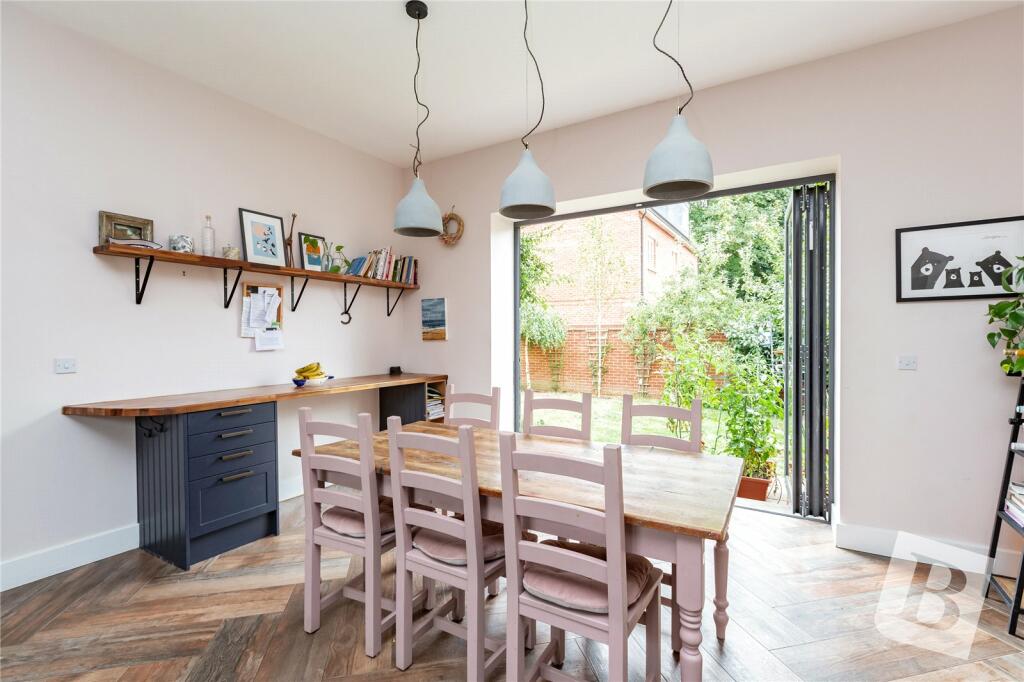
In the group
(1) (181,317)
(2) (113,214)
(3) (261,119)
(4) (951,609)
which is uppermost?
(3) (261,119)

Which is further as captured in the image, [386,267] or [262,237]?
[386,267]

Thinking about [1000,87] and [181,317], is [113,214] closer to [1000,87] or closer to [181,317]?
[181,317]

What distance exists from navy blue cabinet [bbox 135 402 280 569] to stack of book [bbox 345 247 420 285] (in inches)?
57.2

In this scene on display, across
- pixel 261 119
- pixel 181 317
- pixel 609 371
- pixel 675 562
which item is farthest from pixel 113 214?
pixel 609 371

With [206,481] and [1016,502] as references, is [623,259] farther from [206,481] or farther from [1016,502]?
[206,481]

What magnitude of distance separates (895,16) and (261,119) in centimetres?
401

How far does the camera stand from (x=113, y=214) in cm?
267

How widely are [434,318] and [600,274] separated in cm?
159

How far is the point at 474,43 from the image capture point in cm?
265

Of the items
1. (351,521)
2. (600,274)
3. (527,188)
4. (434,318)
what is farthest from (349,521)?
(600,274)

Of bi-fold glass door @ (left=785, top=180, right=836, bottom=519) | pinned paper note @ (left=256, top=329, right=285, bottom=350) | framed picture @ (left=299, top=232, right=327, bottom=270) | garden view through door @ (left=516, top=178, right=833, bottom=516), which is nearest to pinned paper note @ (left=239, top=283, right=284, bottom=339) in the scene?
pinned paper note @ (left=256, top=329, right=285, bottom=350)

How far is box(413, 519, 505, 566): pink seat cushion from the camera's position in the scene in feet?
5.55

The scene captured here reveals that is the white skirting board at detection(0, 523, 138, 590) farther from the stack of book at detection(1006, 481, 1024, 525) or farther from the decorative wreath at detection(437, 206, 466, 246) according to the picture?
the stack of book at detection(1006, 481, 1024, 525)

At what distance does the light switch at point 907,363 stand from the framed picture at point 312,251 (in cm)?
399
